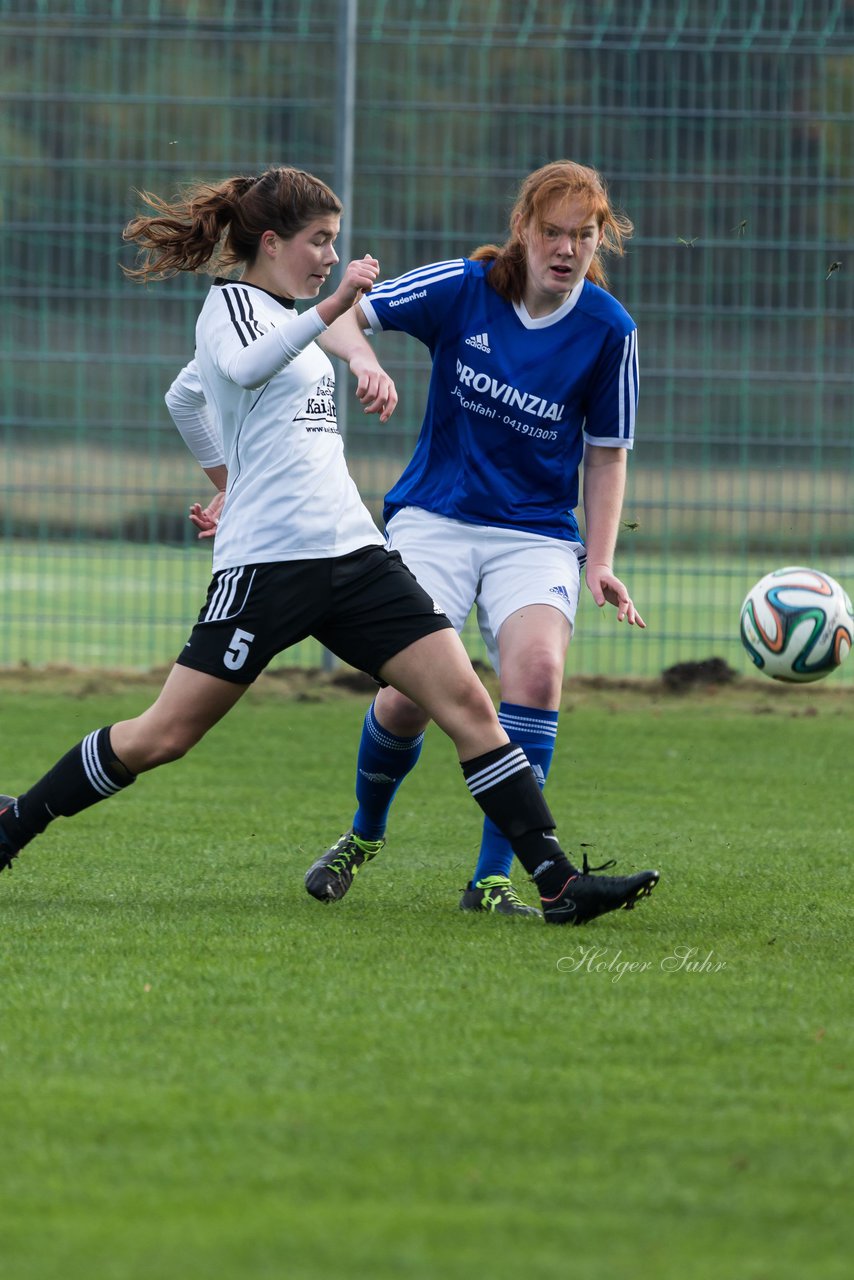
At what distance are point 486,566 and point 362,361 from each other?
2.28 ft

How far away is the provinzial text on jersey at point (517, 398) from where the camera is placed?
516 centimetres

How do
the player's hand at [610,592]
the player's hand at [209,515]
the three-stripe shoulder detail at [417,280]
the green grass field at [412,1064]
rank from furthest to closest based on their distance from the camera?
the three-stripe shoulder detail at [417,280], the player's hand at [209,515], the player's hand at [610,592], the green grass field at [412,1064]

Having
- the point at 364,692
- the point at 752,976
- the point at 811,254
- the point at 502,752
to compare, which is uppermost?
the point at 811,254

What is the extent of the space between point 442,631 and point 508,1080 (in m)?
1.65

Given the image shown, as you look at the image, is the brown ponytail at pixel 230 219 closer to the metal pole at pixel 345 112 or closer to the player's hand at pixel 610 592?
the player's hand at pixel 610 592

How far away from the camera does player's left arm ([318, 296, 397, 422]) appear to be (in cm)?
459

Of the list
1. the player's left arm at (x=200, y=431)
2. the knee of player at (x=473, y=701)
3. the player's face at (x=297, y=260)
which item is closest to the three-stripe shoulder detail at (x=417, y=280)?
the player's face at (x=297, y=260)

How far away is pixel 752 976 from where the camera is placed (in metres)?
4.12

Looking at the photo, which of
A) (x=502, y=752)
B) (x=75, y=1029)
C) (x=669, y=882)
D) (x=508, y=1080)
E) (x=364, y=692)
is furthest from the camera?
(x=364, y=692)

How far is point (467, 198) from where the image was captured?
1053cm

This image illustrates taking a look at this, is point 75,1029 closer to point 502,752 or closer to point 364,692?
point 502,752

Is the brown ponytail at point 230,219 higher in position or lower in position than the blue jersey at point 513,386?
higher

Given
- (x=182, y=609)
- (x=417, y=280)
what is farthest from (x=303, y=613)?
(x=182, y=609)

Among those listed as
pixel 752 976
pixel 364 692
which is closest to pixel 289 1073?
pixel 752 976
